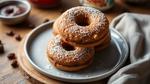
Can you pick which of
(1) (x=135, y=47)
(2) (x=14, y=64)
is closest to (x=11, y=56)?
(2) (x=14, y=64)

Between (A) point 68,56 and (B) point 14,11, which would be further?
(B) point 14,11

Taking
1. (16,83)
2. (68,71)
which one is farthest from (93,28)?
(16,83)

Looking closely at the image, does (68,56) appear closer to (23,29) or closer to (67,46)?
(67,46)

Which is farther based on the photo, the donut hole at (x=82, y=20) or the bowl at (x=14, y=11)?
the bowl at (x=14, y=11)

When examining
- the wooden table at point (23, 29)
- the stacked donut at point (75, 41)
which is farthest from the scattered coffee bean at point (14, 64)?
the stacked donut at point (75, 41)

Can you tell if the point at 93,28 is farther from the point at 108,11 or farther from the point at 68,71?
the point at 108,11

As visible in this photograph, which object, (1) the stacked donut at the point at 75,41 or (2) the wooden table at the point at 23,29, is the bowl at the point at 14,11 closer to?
(2) the wooden table at the point at 23,29
